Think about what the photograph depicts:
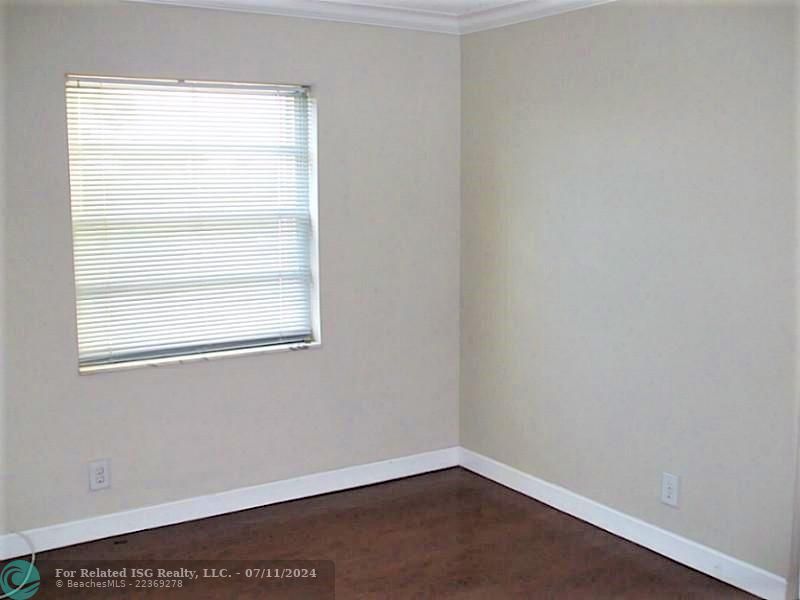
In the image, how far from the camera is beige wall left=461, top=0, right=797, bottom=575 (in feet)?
10.2

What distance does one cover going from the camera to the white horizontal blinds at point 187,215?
367cm

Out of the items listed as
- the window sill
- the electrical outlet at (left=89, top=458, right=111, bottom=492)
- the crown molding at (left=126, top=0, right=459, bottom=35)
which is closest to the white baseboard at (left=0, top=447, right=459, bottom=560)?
the electrical outlet at (left=89, top=458, right=111, bottom=492)

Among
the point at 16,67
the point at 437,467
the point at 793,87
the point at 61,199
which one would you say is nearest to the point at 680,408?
the point at 793,87

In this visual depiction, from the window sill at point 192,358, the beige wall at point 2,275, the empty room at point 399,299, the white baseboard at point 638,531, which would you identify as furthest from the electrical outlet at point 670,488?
the beige wall at point 2,275

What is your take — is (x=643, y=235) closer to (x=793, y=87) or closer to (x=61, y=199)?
(x=793, y=87)

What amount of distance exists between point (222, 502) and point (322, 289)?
1.09 metres

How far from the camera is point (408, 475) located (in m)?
4.55

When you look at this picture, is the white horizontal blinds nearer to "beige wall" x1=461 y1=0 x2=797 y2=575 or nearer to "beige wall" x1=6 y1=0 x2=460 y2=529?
"beige wall" x1=6 y1=0 x2=460 y2=529

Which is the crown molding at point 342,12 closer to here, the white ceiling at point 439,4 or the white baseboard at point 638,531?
the white ceiling at point 439,4

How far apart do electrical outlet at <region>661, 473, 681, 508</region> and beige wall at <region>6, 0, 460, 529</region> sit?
4.55 ft

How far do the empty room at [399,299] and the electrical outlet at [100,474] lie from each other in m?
0.01

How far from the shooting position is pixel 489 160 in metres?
4.36

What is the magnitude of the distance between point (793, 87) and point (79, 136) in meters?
2.70

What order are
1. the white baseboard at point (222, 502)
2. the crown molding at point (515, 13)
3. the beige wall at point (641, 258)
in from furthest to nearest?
1. the crown molding at point (515, 13)
2. the white baseboard at point (222, 502)
3. the beige wall at point (641, 258)
